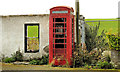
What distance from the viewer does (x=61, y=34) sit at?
8.52m

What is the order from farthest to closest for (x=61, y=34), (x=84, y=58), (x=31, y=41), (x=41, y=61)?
(x=31, y=41) → (x=41, y=61) → (x=61, y=34) → (x=84, y=58)

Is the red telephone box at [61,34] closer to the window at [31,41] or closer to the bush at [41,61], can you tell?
the bush at [41,61]

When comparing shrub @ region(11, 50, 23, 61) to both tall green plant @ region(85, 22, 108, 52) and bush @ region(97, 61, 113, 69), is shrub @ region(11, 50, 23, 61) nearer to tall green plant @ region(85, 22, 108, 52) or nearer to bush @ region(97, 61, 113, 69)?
tall green plant @ region(85, 22, 108, 52)

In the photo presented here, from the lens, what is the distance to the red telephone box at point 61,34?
8.28m

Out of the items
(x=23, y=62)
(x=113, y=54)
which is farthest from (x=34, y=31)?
(x=113, y=54)

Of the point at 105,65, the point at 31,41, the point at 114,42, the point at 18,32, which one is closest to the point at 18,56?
the point at 31,41

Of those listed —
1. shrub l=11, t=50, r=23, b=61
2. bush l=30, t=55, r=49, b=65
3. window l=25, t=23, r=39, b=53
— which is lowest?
bush l=30, t=55, r=49, b=65

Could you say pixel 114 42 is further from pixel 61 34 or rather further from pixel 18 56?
pixel 18 56

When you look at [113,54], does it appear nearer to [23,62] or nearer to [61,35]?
[61,35]

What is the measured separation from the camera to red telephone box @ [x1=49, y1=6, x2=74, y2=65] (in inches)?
326

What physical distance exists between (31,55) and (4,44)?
1.69 m

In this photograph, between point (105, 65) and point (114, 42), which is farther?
point (105, 65)

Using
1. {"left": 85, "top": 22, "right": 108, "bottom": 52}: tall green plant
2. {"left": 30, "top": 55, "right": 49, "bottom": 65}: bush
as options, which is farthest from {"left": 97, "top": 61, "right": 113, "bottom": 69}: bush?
{"left": 30, "top": 55, "right": 49, "bottom": 65}: bush

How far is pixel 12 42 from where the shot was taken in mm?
10703
